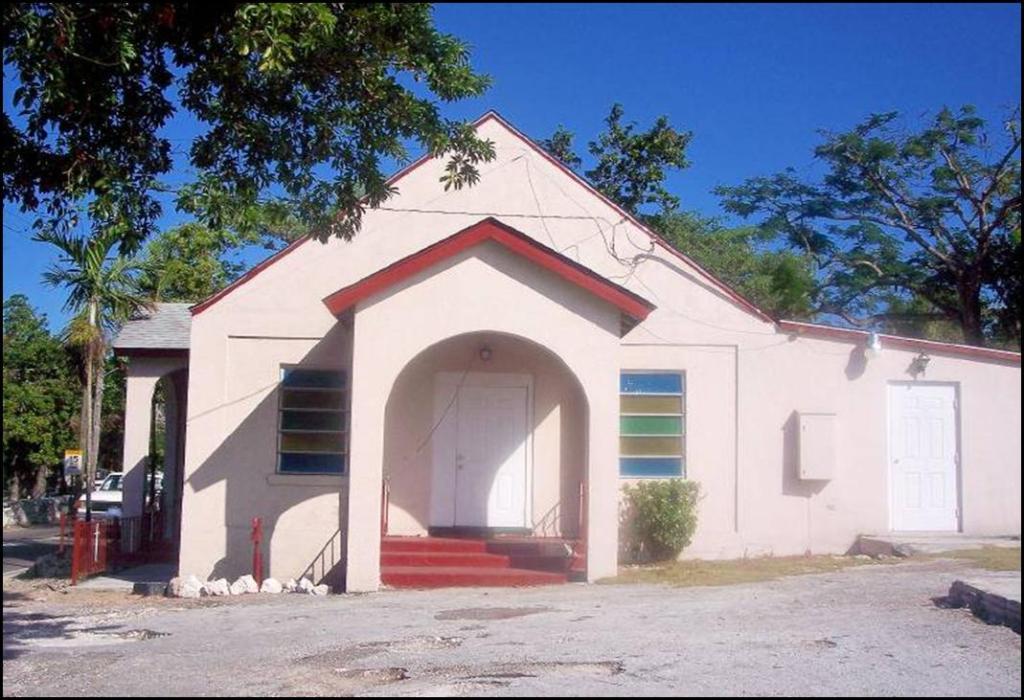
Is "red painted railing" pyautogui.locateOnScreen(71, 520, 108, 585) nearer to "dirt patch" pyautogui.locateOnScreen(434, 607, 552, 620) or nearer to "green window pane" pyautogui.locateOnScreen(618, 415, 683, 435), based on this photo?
"dirt patch" pyautogui.locateOnScreen(434, 607, 552, 620)

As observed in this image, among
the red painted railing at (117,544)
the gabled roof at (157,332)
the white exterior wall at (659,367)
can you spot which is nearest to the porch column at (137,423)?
the gabled roof at (157,332)

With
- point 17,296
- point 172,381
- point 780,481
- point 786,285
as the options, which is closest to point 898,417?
point 780,481

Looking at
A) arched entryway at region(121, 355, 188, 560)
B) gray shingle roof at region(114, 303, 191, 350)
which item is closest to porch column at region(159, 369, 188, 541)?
arched entryway at region(121, 355, 188, 560)

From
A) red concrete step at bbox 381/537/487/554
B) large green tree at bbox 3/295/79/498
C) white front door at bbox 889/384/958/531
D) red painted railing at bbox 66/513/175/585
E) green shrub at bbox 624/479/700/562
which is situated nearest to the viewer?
red concrete step at bbox 381/537/487/554

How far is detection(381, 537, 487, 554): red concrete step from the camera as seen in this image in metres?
14.1

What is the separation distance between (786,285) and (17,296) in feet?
62.8

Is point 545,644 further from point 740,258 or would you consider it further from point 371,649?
point 740,258

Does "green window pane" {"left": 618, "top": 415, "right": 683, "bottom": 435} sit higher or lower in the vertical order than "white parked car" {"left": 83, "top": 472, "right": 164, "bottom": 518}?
higher

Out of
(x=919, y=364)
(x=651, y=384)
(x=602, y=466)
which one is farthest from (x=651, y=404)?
(x=919, y=364)

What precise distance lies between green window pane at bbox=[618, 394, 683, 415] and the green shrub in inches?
40.6

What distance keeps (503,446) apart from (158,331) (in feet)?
18.7

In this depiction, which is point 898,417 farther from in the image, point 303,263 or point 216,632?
point 216,632

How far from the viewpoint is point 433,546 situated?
14219mm

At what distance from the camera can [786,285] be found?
19531mm
